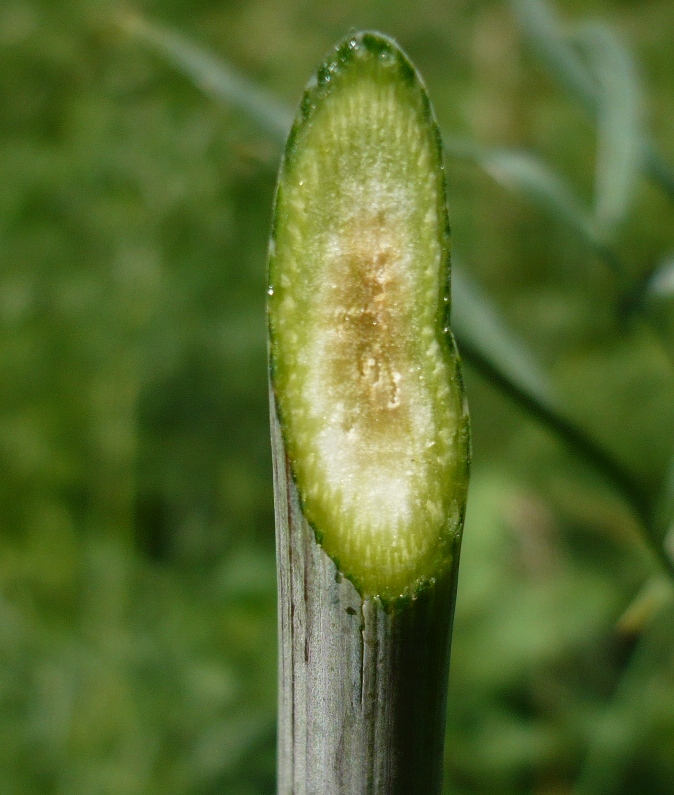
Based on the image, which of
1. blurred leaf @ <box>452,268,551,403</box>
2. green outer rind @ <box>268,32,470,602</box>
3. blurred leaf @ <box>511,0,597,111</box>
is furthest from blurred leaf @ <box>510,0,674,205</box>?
green outer rind @ <box>268,32,470,602</box>

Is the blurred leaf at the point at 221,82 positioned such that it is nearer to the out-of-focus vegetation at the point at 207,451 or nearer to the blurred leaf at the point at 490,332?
the out-of-focus vegetation at the point at 207,451

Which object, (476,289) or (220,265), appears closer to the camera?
(476,289)

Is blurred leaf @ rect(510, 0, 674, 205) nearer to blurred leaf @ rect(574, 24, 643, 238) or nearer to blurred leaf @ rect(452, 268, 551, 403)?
blurred leaf @ rect(574, 24, 643, 238)

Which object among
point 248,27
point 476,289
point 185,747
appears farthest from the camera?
point 248,27

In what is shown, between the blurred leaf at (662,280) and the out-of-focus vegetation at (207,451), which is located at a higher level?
the blurred leaf at (662,280)

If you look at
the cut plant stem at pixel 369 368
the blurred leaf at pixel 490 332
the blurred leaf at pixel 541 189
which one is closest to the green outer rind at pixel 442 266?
the cut plant stem at pixel 369 368

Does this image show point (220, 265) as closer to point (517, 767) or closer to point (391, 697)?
point (517, 767)

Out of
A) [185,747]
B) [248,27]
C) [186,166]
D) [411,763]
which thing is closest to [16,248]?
[186,166]
